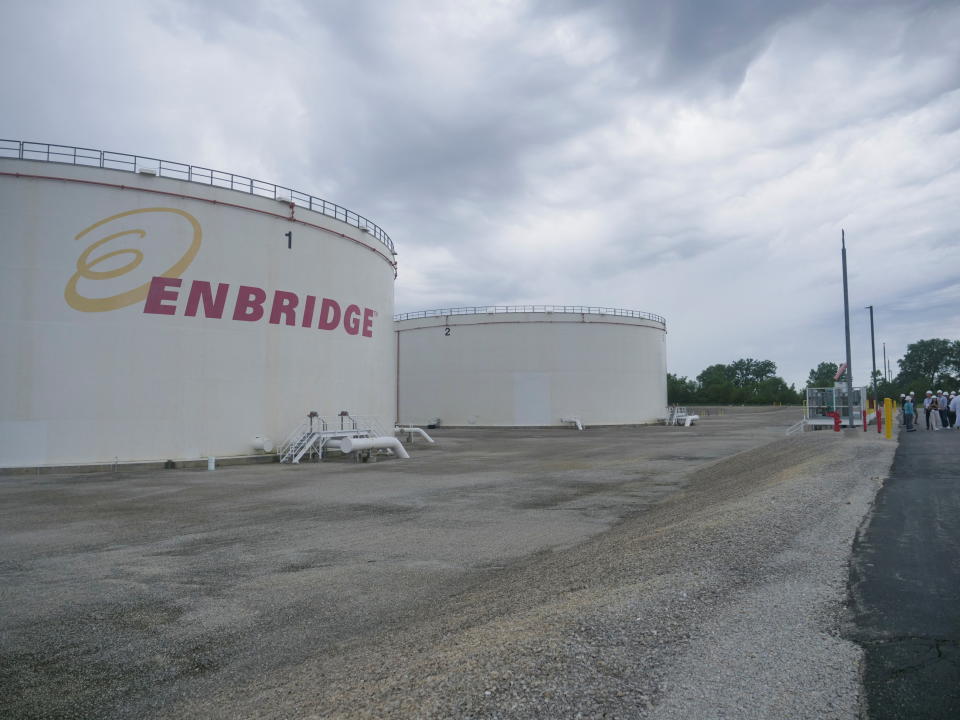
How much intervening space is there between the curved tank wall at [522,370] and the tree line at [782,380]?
53.9 metres

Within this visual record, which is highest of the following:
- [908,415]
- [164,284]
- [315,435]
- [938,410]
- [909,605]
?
[164,284]

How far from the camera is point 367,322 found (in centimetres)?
2933

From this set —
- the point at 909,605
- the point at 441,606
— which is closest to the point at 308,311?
the point at 441,606

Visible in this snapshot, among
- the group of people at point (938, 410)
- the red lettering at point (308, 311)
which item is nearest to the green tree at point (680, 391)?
the group of people at point (938, 410)

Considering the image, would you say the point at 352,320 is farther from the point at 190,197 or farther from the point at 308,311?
A: the point at 190,197

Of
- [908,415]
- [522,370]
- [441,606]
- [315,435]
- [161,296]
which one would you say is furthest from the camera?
[522,370]

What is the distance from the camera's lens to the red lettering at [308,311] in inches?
1006

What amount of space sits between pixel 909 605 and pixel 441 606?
4.07 meters

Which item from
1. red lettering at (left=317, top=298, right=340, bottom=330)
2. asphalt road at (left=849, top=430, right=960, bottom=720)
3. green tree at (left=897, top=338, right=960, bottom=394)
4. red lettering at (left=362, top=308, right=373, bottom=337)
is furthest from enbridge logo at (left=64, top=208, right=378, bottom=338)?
green tree at (left=897, top=338, right=960, bottom=394)

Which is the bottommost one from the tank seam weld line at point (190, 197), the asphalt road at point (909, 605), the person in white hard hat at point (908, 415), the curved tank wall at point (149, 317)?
the asphalt road at point (909, 605)

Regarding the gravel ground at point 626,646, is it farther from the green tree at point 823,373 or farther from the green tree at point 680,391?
the green tree at point 823,373

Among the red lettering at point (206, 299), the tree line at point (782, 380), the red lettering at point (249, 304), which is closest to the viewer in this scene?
the red lettering at point (206, 299)

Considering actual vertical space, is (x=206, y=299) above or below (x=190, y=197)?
below

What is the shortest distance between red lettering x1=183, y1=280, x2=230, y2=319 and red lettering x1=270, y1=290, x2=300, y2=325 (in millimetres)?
1864
